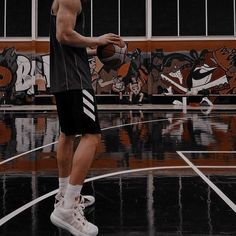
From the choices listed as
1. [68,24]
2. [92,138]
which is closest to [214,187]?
[92,138]

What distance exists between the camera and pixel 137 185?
645 cm

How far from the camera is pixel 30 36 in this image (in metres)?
30.2

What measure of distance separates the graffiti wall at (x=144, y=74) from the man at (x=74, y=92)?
80.1 feet

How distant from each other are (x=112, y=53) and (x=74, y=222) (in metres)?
1.68

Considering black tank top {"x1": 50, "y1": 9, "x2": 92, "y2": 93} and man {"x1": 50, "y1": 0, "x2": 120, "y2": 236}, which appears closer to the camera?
man {"x1": 50, "y1": 0, "x2": 120, "y2": 236}

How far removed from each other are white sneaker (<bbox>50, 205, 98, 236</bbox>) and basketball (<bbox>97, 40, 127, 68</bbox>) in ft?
4.83

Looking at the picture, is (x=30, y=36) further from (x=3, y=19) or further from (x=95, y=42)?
(x=95, y=42)

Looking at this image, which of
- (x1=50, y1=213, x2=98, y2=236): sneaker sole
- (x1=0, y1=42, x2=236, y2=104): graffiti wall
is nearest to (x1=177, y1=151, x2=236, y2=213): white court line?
(x1=50, y1=213, x2=98, y2=236): sneaker sole

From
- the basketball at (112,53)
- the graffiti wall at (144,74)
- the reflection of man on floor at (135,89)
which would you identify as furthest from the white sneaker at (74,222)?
the graffiti wall at (144,74)

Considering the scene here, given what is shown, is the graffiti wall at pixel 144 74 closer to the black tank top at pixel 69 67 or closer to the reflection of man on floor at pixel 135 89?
the reflection of man on floor at pixel 135 89

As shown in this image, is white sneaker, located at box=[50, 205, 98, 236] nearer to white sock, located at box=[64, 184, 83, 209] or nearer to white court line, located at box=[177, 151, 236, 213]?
white sock, located at box=[64, 184, 83, 209]

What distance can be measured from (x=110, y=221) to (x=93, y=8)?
1027 inches

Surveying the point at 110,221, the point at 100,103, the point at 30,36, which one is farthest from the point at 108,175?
the point at 30,36

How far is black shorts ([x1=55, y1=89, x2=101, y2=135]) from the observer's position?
4.55 meters
